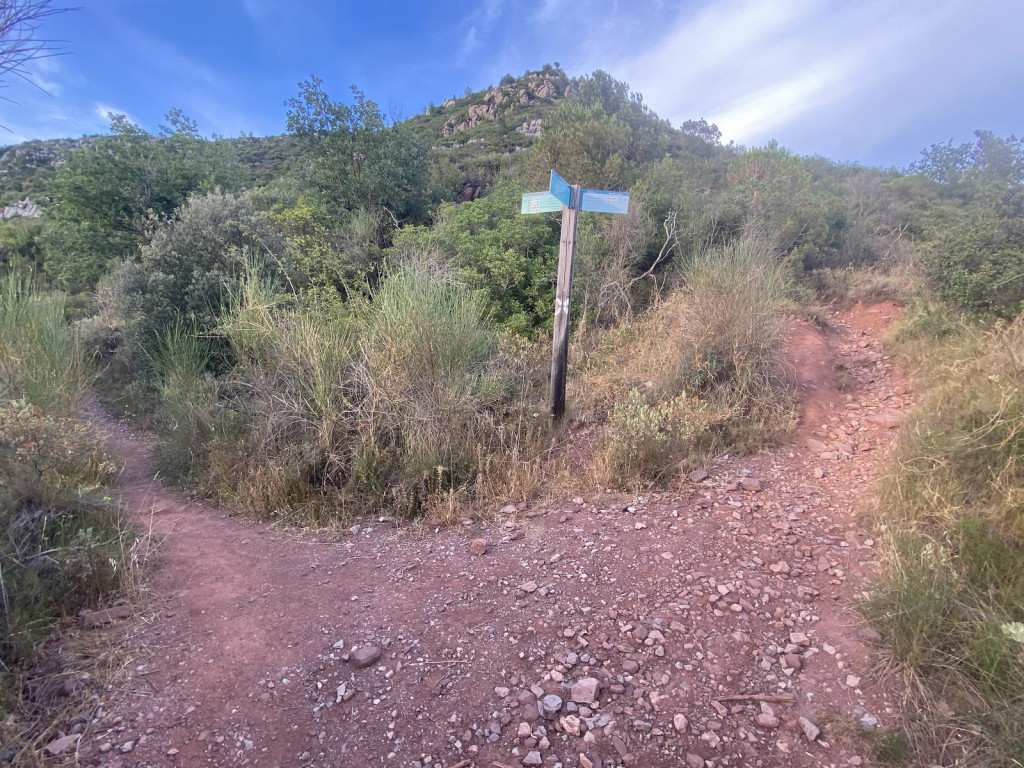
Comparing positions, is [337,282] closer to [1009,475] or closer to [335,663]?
[335,663]

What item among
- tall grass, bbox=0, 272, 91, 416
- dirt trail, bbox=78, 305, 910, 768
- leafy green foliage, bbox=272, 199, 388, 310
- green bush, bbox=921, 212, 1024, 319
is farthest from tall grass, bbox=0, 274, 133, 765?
green bush, bbox=921, 212, 1024, 319

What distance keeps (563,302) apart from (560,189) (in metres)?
0.95

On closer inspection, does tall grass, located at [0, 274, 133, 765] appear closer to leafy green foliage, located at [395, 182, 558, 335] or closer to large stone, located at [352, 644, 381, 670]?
large stone, located at [352, 644, 381, 670]

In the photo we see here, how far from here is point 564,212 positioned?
4.25 meters

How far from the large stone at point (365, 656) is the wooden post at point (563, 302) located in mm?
2707

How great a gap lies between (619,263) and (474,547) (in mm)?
5607

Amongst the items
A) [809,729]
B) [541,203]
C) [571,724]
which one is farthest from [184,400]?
[809,729]

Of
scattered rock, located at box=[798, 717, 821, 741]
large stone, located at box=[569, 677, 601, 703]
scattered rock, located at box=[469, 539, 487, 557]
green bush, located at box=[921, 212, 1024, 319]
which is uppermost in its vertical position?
green bush, located at box=[921, 212, 1024, 319]

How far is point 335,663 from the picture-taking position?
220cm

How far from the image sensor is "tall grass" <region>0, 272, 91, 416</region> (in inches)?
151

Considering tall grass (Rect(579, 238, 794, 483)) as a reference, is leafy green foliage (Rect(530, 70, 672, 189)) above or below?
above

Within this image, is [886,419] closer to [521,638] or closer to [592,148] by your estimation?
[521,638]

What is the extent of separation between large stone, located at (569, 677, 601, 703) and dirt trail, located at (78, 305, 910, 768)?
1 centimetres

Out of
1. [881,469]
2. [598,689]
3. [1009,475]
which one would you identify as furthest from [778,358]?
[598,689]
